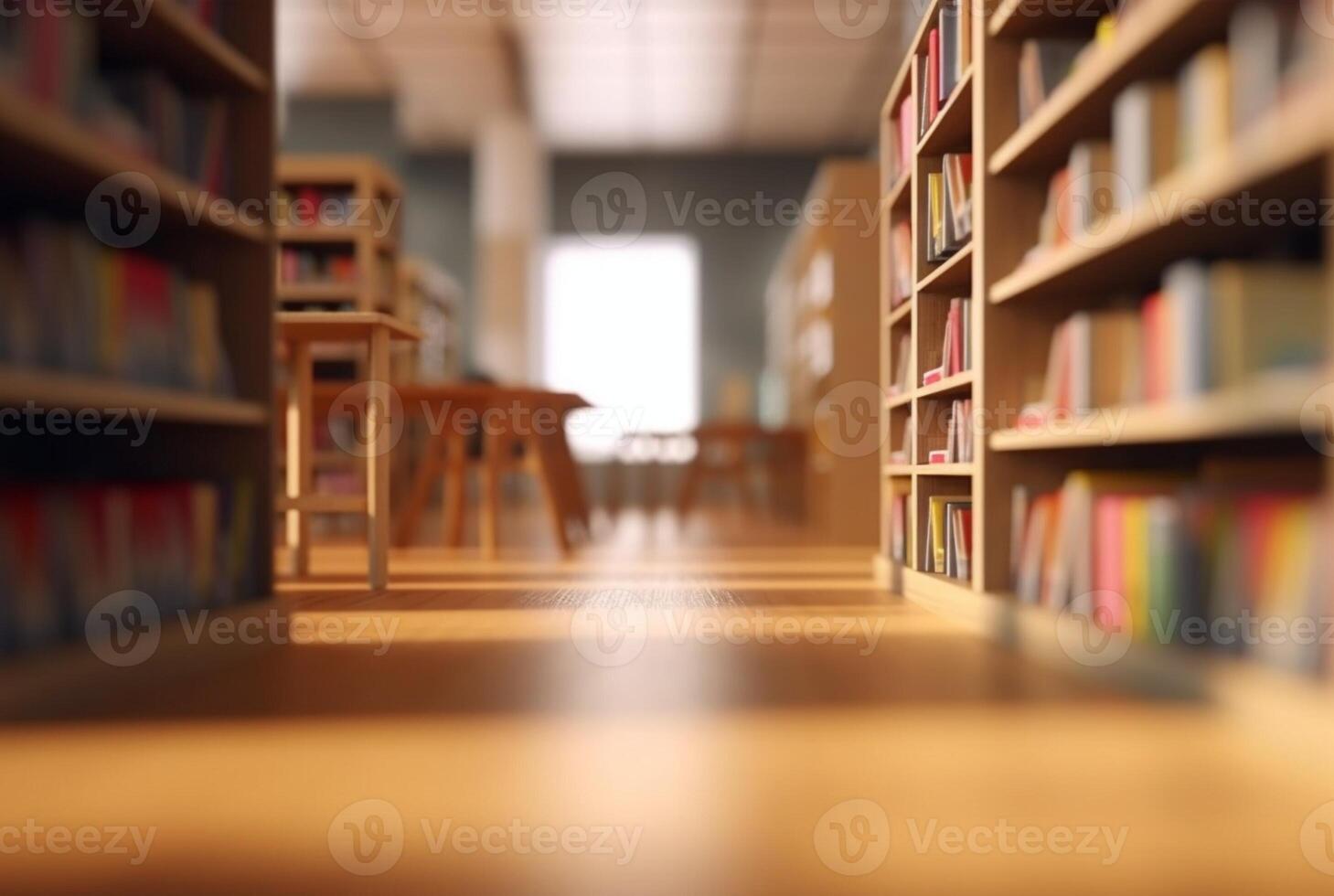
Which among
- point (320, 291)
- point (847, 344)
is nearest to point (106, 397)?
point (847, 344)

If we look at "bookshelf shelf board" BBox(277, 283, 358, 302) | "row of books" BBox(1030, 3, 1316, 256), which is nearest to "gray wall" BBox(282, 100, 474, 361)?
"bookshelf shelf board" BBox(277, 283, 358, 302)

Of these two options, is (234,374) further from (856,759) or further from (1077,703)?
(1077,703)

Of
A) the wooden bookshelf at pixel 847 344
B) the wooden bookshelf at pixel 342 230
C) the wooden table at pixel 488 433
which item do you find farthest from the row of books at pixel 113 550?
the wooden bookshelf at pixel 342 230

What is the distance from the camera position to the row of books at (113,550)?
56.7 inches

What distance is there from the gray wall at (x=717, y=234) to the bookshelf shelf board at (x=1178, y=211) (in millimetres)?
7359

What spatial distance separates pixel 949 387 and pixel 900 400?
52cm

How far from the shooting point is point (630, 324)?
9508 millimetres

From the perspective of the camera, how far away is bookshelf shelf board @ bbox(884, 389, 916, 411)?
8.43 ft

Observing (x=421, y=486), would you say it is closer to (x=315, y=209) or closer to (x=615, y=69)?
(x=315, y=209)

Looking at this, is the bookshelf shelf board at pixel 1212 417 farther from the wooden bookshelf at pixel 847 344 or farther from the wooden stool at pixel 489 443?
the wooden bookshelf at pixel 847 344

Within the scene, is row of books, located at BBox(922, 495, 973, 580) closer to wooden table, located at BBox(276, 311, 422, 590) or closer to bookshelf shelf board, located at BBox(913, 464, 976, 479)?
bookshelf shelf board, located at BBox(913, 464, 976, 479)

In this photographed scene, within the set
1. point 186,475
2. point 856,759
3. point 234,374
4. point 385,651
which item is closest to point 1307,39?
point 856,759

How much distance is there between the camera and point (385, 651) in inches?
67.2

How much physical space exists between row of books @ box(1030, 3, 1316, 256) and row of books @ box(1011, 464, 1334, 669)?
0.44 m
